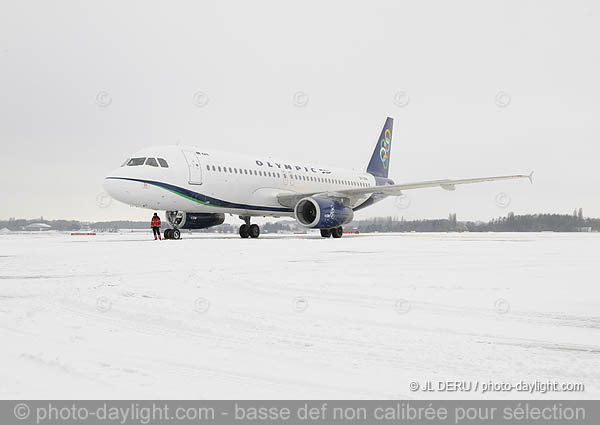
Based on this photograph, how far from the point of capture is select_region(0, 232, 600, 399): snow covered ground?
10.2 feet

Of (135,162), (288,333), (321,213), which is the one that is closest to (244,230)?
(321,213)

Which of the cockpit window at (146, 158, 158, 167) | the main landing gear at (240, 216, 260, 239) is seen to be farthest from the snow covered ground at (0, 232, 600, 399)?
the main landing gear at (240, 216, 260, 239)

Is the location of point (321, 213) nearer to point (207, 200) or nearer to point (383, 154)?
point (207, 200)

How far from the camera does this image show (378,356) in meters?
3.69

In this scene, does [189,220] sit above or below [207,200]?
below

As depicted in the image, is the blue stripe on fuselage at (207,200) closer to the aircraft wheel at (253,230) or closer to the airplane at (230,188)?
the airplane at (230,188)

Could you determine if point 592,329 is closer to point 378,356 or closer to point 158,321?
point 378,356

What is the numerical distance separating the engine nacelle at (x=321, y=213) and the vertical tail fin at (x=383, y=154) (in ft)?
38.7

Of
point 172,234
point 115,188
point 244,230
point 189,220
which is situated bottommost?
point 172,234

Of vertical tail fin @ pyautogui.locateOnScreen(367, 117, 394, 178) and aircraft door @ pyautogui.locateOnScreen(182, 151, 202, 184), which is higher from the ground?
vertical tail fin @ pyautogui.locateOnScreen(367, 117, 394, 178)

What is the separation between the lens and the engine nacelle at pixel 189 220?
24.0 meters

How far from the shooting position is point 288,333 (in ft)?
14.2

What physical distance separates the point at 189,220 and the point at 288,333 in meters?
20.7

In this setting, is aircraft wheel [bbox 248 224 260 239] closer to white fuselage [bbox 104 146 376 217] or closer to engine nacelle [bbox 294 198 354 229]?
white fuselage [bbox 104 146 376 217]
